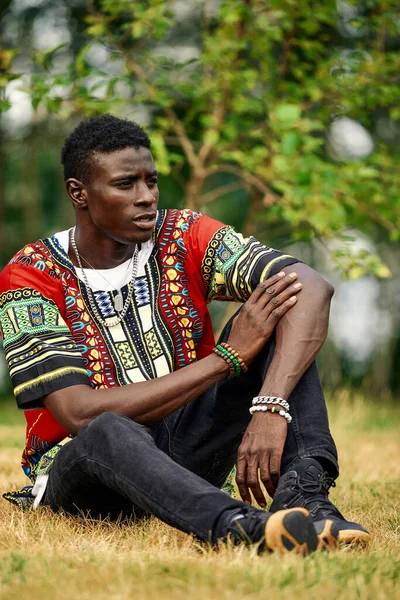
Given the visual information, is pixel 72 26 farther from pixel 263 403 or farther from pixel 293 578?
pixel 293 578

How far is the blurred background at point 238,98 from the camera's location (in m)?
6.57

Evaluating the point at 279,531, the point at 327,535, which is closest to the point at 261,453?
the point at 327,535

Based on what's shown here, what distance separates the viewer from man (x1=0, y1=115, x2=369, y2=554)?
266 centimetres

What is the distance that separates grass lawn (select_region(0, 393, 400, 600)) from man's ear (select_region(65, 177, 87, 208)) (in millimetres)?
1263

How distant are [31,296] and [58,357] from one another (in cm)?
30

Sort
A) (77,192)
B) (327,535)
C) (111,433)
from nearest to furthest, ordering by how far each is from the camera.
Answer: (327,535)
(111,433)
(77,192)

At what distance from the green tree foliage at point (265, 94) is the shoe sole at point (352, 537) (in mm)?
3837

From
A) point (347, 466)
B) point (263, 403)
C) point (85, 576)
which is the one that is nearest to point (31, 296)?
point (263, 403)

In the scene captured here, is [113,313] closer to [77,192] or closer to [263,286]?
[77,192]

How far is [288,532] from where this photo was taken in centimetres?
241

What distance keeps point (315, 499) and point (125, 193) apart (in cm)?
142

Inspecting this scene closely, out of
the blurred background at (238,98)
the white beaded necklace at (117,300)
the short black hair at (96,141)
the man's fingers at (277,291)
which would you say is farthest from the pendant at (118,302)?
the blurred background at (238,98)

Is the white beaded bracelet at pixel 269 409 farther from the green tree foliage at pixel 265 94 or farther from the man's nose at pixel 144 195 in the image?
the green tree foliage at pixel 265 94

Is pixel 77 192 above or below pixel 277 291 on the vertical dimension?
above
